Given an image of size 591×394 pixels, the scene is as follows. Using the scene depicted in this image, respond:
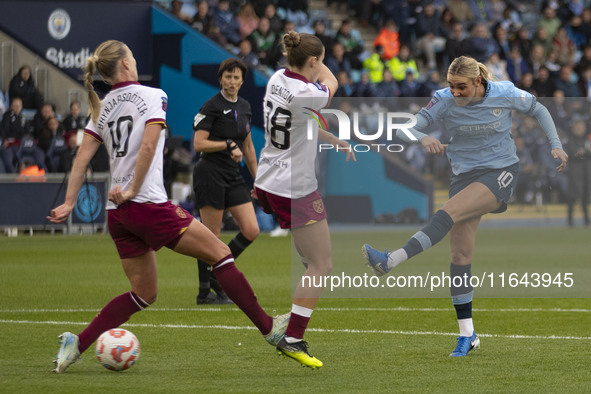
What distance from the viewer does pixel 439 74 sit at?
90.0 ft

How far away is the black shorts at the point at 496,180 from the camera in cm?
738

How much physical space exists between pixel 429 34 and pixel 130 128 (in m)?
22.4

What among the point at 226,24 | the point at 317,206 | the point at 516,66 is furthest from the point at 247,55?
the point at 317,206

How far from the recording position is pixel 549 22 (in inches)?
1169

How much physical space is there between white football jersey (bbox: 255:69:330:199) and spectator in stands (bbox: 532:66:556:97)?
795 inches

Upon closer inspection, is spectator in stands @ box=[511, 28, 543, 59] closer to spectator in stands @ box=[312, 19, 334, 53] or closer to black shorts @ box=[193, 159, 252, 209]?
spectator in stands @ box=[312, 19, 334, 53]

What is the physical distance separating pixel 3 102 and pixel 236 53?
16.5ft

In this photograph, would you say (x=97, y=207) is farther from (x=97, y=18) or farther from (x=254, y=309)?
(x=254, y=309)

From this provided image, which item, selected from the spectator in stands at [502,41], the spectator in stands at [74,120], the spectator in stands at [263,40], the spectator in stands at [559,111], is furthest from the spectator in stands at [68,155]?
the spectator in stands at [502,41]

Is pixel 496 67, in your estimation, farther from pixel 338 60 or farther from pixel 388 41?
pixel 338 60

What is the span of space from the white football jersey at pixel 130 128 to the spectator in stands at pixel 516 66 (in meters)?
22.2

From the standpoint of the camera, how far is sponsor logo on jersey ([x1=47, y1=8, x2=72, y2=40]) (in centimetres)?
2391

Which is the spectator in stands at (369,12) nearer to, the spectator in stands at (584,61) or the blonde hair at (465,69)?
the spectator in stands at (584,61)

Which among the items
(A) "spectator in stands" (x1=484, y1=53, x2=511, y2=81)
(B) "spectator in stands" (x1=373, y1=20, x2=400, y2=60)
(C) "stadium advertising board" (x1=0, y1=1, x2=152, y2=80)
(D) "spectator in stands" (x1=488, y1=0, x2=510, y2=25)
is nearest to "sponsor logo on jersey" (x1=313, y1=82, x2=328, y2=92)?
(C) "stadium advertising board" (x1=0, y1=1, x2=152, y2=80)
